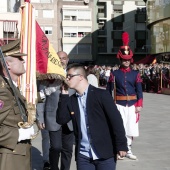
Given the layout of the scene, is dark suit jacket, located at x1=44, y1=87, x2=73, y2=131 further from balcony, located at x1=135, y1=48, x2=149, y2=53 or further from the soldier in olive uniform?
balcony, located at x1=135, y1=48, x2=149, y2=53

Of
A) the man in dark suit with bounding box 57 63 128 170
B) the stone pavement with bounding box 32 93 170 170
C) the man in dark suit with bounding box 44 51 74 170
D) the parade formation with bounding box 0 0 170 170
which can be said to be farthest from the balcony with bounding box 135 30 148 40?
the man in dark suit with bounding box 57 63 128 170

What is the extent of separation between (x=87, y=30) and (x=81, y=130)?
62.6 m

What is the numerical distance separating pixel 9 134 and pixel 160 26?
41434 mm

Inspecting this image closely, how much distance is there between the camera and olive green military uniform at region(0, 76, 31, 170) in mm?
3477

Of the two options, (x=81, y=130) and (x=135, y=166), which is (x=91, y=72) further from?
(x=81, y=130)

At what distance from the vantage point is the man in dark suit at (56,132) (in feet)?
20.0

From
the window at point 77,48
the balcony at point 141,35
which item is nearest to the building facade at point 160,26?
the balcony at point 141,35

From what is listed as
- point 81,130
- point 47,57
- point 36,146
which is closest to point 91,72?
point 36,146

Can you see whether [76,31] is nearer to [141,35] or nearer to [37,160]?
[141,35]

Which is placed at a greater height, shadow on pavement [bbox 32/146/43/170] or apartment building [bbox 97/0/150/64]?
apartment building [bbox 97/0/150/64]

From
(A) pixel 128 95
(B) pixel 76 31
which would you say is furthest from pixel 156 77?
(B) pixel 76 31

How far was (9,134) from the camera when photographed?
3494mm

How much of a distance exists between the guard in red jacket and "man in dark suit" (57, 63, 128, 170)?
10.6ft

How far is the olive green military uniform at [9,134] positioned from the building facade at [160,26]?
37383mm
